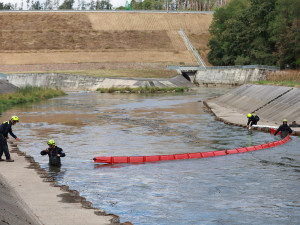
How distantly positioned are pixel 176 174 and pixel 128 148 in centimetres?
977

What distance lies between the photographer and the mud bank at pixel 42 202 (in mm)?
17312

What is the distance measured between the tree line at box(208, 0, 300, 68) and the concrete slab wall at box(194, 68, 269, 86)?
252 inches

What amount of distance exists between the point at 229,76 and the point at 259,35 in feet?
44.9

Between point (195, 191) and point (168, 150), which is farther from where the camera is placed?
point (168, 150)

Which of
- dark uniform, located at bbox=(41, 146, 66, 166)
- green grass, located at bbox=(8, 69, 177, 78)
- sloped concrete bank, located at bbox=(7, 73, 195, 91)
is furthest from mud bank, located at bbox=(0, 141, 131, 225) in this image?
green grass, located at bbox=(8, 69, 177, 78)

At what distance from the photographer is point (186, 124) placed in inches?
2050

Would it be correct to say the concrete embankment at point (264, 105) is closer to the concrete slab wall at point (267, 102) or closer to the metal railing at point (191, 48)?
the concrete slab wall at point (267, 102)

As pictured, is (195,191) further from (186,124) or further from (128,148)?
(186,124)

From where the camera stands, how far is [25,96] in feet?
307

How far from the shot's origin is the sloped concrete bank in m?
129

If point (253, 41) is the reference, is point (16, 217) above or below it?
below

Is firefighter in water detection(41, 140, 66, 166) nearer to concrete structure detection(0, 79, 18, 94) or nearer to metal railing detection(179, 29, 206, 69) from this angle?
concrete structure detection(0, 79, 18, 94)

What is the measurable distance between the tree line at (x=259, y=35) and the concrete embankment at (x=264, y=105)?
2029 inches

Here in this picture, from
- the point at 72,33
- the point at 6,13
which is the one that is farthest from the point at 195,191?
the point at 6,13
